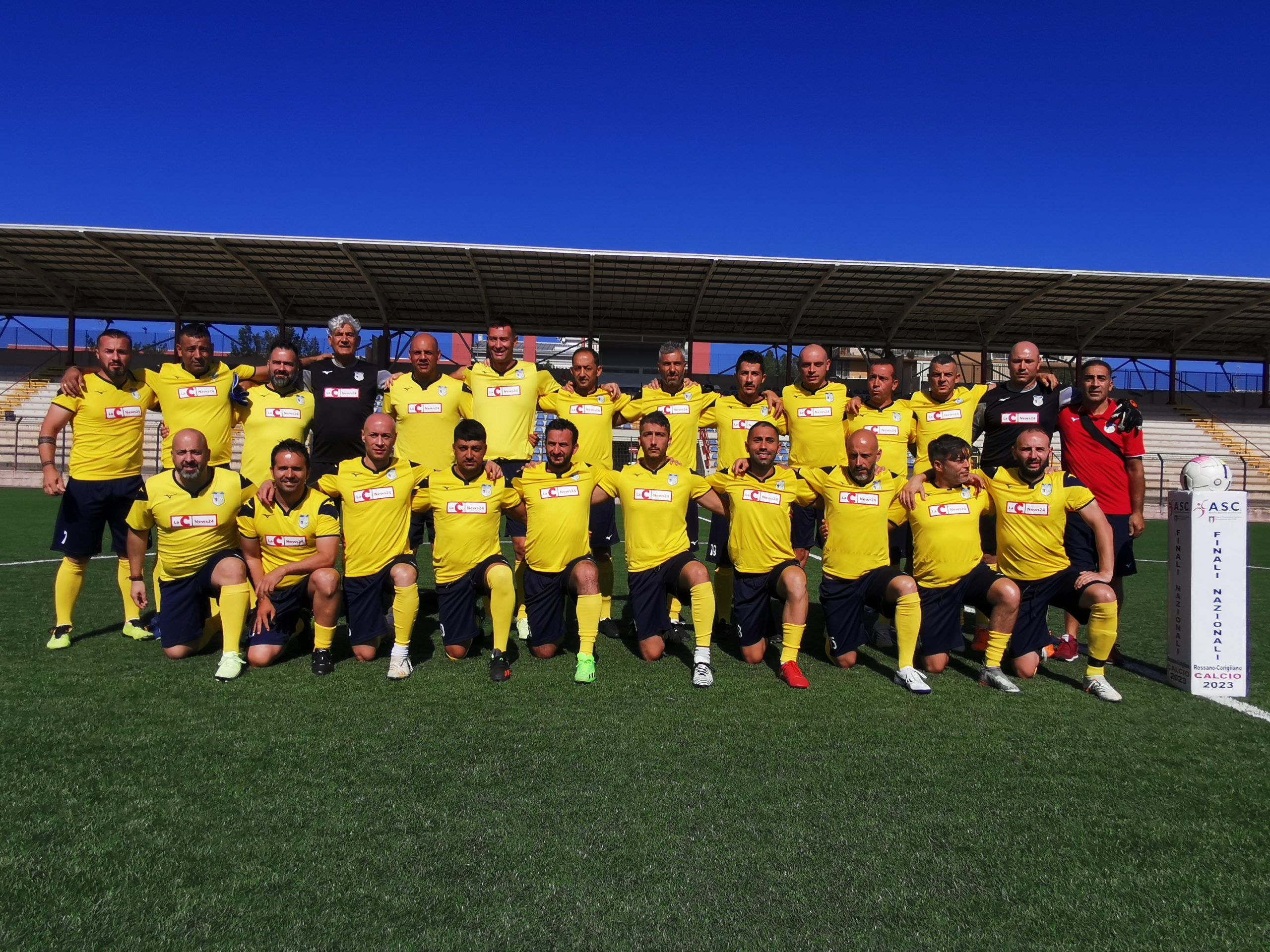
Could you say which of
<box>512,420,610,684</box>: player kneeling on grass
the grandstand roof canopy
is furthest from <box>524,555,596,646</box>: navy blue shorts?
the grandstand roof canopy

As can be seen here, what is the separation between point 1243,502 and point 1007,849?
2.77 m

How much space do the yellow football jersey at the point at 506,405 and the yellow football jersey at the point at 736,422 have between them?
1319 millimetres

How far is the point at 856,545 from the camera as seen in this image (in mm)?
4738

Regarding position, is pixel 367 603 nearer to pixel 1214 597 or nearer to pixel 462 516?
pixel 462 516

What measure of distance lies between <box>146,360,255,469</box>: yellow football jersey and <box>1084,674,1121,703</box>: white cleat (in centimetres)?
536

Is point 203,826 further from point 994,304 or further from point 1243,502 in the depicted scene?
→ point 994,304

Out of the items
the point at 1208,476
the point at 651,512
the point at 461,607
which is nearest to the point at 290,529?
the point at 461,607

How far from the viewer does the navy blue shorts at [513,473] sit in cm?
540

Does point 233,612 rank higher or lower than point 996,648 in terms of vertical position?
higher

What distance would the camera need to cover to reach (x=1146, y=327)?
78.7 ft

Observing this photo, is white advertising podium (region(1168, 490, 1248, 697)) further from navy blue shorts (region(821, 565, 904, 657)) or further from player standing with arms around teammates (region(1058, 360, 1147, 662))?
navy blue shorts (region(821, 565, 904, 657))

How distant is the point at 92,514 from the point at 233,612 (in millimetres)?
1558

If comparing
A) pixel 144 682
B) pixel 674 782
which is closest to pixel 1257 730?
pixel 674 782

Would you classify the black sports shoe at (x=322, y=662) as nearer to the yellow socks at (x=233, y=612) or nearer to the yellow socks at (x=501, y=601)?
the yellow socks at (x=233, y=612)
